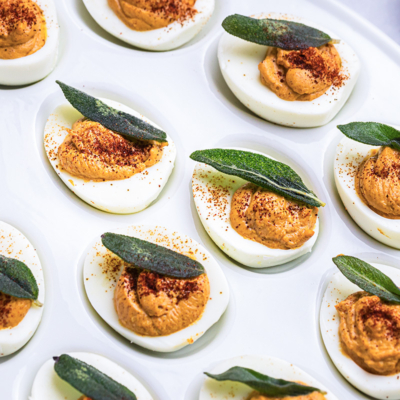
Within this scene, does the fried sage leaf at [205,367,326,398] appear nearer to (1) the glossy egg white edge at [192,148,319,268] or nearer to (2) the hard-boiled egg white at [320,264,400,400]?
(2) the hard-boiled egg white at [320,264,400,400]

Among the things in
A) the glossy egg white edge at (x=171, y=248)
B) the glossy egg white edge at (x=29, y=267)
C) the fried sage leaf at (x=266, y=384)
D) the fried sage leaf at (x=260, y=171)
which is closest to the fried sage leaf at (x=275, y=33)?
the fried sage leaf at (x=260, y=171)

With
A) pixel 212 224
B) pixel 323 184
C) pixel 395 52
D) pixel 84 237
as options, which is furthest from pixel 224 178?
pixel 395 52

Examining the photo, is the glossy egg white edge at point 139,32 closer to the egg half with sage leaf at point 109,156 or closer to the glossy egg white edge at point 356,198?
the egg half with sage leaf at point 109,156

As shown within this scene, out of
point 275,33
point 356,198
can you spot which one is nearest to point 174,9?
point 275,33

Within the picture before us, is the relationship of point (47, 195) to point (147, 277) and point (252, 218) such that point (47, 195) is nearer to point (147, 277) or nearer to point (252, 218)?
point (147, 277)

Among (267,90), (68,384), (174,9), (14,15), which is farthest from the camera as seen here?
(174,9)

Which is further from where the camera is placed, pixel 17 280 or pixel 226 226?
pixel 226 226

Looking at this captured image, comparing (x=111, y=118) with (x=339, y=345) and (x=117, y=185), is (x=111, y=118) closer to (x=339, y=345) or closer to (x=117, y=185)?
(x=117, y=185)
